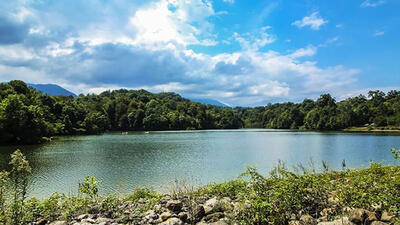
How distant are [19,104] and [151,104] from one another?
113 metres

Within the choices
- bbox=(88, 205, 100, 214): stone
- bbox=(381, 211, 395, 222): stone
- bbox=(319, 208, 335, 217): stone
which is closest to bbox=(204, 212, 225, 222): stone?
Result: bbox=(319, 208, 335, 217): stone

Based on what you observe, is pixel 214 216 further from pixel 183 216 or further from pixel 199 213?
pixel 183 216

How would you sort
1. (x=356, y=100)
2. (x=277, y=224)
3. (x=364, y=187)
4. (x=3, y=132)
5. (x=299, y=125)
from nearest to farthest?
(x=277, y=224), (x=364, y=187), (x=3, y=132), (x=356, y=100), (x=299, y=125)

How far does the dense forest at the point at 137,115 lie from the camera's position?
188 ft

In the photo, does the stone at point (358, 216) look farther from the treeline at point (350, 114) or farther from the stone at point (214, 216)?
the treeline at point (350, 114)

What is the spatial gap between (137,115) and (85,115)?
35.5m

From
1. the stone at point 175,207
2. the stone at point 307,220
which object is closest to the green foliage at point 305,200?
the stone at point 307,220

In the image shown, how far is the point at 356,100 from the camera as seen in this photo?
14750 centimetres

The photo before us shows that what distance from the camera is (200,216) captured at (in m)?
8.41

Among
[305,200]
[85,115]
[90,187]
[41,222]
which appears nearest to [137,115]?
[85,115]

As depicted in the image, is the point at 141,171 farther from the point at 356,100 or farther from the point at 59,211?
the point at 356,100

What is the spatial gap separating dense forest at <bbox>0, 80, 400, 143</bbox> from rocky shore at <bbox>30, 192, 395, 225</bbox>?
58.1m

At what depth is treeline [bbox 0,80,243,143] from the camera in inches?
2211

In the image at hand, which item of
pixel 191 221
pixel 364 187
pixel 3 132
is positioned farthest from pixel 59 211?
pixel 3 132
